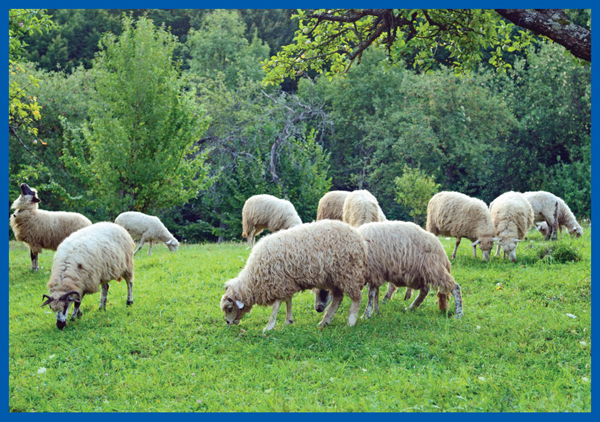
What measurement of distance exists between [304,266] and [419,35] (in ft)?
12.7

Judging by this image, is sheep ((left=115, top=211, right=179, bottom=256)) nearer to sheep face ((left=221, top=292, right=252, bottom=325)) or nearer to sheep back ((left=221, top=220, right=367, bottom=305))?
sheep face ((left=221, top=292, right=252, bottom=325))

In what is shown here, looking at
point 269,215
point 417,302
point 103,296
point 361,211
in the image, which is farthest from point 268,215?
point 417,302

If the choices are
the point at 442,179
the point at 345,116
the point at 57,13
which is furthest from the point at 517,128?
the point at 57,13

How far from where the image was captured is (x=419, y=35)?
7.86m

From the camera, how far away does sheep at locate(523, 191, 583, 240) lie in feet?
45.2

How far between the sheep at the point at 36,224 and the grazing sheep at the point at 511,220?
903cm

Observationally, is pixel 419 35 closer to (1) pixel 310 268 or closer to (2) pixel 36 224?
(1) pixel 310 268

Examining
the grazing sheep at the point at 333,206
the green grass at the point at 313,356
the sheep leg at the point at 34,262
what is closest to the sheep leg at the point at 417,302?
the green grass at the point at 313,356

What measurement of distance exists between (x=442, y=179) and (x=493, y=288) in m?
22.5

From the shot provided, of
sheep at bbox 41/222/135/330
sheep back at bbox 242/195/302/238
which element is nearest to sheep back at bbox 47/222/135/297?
sheep at bbox 41/222/135/330

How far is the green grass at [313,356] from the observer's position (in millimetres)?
5070

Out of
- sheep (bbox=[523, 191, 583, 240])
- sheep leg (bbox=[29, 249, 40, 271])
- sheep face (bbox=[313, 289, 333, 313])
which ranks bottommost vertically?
sheep leg (bbox=[29, 249, 40, 271])

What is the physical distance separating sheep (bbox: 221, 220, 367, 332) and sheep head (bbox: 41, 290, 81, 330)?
7.15ft

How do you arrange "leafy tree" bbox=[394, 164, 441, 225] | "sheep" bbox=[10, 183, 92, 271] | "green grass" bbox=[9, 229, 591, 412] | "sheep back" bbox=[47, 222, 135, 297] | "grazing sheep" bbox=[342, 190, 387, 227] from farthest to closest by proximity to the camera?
"leafy tree" bbox=[394, 164, 441, 225], "sheep" bbox=[10, 183, 92, 271], "grazing sheep" bbox=[342, 190, 387, 227], "sheep back" bbox=[47, 222, 135, 297], "green grass" bbox=[9, 229, 591, 412]
